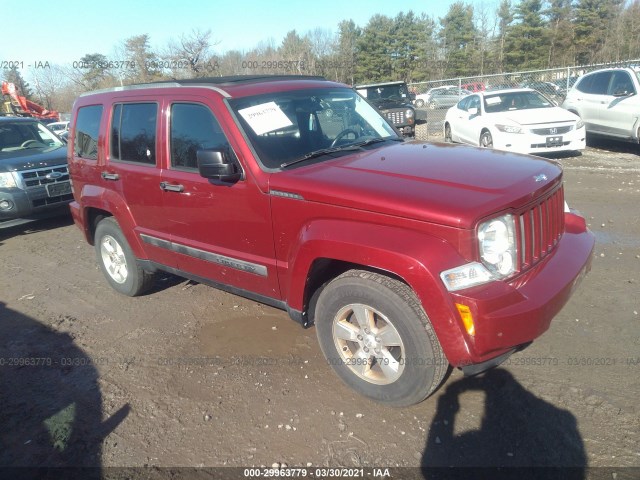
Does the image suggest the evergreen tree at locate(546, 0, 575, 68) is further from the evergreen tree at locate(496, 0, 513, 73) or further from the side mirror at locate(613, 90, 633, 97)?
the side mirror at locate(613, 90, 633, 97)

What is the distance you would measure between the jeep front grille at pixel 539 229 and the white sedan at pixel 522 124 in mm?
7273

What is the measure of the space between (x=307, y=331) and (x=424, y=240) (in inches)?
71.4

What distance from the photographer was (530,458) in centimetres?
255

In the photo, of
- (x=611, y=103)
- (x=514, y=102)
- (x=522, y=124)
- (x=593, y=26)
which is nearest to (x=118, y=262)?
(x=522, y=124)

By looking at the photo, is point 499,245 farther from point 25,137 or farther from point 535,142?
point 25,137

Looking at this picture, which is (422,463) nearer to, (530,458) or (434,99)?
(530,458)

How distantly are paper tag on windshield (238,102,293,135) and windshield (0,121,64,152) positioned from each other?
22.0ft

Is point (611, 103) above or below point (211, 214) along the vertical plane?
above

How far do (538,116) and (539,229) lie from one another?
326 inches

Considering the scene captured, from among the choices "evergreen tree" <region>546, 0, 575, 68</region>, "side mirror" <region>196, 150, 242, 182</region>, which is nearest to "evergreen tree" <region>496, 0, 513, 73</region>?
"evergreen tree" <region>546, 0, 575, 68</region>

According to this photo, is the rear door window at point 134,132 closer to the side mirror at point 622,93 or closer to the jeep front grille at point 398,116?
the side mirror at point 622,93

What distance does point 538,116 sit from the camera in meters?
10.1

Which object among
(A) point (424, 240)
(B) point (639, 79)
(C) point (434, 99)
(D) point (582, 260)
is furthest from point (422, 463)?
(C) point (434, 99)

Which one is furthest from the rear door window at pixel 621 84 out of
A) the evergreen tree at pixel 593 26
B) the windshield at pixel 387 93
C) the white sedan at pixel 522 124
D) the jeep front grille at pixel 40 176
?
Answer: the evergreen tree at pixel 593 26
